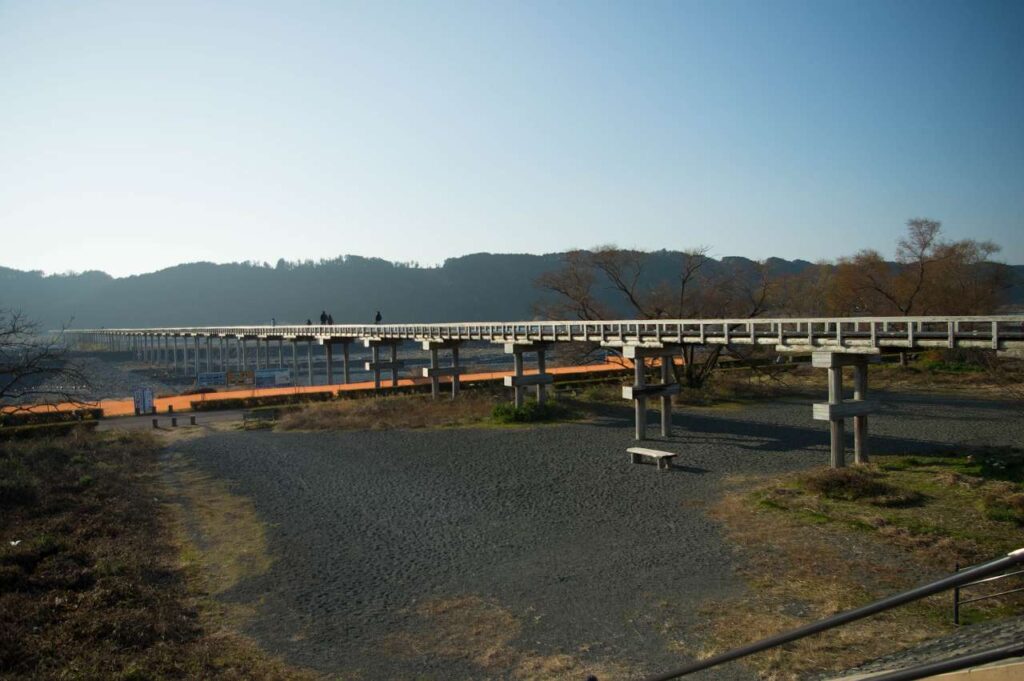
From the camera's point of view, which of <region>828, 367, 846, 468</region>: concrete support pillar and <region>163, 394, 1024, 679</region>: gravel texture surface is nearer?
<region>163, 394, 1024, 679</region>: gravel texture surface

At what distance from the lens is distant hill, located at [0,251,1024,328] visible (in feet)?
513

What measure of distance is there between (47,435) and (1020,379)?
1574 inches

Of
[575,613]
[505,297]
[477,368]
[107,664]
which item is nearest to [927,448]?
[575,613]

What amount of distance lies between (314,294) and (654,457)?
156604 mm

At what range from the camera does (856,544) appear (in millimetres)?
11734

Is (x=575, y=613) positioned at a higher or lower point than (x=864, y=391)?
lower

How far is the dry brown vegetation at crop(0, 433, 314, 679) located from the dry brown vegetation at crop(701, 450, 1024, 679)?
592cm

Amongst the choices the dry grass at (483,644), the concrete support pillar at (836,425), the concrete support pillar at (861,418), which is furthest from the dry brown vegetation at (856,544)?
the dry grass at (483,644)

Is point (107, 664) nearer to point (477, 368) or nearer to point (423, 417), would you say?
point (423, 417)

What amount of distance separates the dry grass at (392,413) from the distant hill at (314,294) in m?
111

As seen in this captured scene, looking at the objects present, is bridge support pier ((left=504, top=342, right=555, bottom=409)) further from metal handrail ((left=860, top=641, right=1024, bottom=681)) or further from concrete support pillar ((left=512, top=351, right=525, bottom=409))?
metal handrail ((left=860, top=641, right=1024, bottom=681))

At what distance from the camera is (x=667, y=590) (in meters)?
10.2

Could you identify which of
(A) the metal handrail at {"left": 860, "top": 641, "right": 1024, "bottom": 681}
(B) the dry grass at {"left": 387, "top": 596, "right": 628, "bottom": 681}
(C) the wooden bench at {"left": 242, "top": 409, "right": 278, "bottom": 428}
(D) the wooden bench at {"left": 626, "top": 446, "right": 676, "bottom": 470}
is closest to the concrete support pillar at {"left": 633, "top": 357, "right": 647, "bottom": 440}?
(D) the wooden bench at {"left": 626, "top": 446, "right": 676, "bottom": 470}

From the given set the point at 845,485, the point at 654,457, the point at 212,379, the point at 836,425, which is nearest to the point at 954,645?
the point at 845,485
